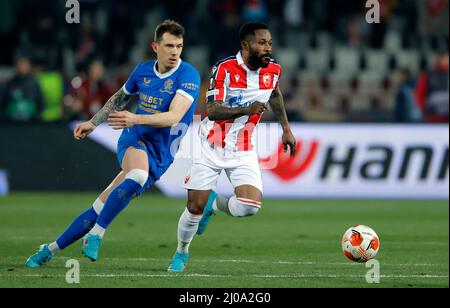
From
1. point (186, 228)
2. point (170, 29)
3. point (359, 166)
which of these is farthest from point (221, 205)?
point (359, 166)

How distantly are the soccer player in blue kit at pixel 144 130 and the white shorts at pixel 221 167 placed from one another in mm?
288

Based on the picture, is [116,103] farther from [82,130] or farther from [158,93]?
[82,130]

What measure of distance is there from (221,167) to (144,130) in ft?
2.47

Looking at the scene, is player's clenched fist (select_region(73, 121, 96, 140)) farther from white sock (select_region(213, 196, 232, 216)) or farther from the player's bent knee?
white sock (select_region(213, 196, 232, 216))

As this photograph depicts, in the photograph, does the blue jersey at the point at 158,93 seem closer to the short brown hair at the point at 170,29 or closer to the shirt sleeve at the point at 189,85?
the shirt sleeve at the point at 189,85

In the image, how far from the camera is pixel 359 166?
1695 cm

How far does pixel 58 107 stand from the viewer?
19.2 metres

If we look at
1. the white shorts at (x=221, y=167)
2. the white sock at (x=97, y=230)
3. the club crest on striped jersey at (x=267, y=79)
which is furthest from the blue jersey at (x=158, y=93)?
the white sock at (x=97, y=230)

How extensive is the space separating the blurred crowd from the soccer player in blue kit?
32.2 feet

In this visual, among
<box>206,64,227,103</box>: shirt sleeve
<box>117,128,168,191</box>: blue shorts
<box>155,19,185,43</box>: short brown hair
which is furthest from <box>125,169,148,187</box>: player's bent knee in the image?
<box>155,19,185,43</box>: short brown hair

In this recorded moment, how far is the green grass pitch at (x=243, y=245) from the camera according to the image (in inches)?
339
